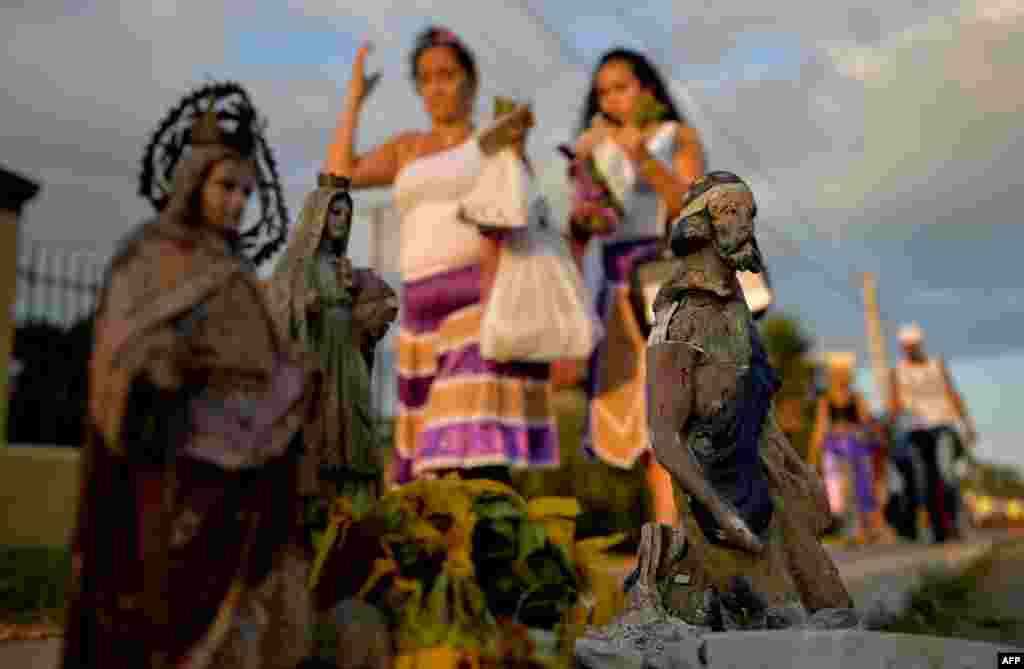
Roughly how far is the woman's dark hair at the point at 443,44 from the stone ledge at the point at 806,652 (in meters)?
4.70

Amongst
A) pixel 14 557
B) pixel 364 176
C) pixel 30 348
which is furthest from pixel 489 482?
pixel 30 348

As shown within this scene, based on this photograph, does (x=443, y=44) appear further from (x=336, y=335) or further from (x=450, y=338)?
(x=336, y=335)

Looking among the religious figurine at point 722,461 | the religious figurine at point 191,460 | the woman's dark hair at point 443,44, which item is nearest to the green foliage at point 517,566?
the religious figurine at point 722,461

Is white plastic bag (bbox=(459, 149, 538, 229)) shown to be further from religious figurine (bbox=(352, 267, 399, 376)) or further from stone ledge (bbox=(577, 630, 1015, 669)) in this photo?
stone ledge (bbox=(577, 630, 1015, 669))

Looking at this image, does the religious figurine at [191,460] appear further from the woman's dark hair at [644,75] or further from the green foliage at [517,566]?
the woman's dark hair at [644,75]

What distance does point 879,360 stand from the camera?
28031 millimetres

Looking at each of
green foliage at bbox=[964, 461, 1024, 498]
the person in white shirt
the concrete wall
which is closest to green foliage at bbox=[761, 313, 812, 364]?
the person in white shirt

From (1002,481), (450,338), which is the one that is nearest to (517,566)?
(450,338)

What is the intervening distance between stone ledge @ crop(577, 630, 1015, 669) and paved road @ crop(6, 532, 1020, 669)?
7.27 ft

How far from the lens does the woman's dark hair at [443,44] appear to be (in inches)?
289

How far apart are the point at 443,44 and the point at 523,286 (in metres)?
1.81

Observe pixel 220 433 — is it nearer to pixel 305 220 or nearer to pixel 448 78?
pixel 305 220

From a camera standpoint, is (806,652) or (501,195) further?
(501,195)

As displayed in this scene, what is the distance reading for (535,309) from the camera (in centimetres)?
646
